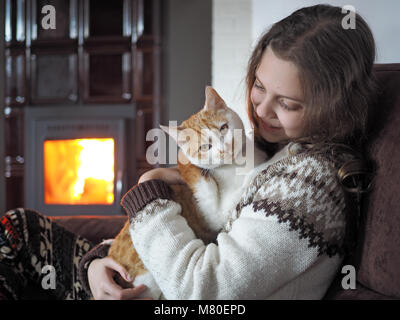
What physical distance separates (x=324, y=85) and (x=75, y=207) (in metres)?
2.34

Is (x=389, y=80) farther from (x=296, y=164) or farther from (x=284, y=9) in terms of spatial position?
(x=284, y=9)

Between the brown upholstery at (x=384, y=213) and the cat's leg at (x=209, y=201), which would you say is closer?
the brown upholstery at (x=384, y=213)

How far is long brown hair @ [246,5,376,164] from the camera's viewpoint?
0.72 meters

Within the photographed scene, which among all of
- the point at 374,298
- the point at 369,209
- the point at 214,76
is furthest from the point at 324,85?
the point at 214,76

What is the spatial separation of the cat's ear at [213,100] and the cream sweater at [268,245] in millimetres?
267

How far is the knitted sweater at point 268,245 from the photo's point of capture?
0.63m

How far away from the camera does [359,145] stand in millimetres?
760

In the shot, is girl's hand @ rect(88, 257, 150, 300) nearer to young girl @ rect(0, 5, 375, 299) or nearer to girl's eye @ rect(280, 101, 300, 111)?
young girl @ rect(0, 5, 375, 299)

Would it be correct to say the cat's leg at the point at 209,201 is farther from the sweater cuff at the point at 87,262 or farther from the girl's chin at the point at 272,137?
the sweater cuff at the point at 87,262

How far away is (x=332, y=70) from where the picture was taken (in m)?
0.73

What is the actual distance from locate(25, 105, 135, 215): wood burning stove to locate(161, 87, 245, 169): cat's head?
1826 mm

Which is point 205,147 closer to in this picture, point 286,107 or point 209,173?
point 209,173

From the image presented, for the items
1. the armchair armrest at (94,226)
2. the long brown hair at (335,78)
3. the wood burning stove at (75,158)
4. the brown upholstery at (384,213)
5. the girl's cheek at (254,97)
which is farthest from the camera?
the wood burning stove at (75,158)

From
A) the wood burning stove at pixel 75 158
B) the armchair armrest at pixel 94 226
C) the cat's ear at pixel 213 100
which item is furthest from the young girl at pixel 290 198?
the wood burning stove at pixel 75 158
